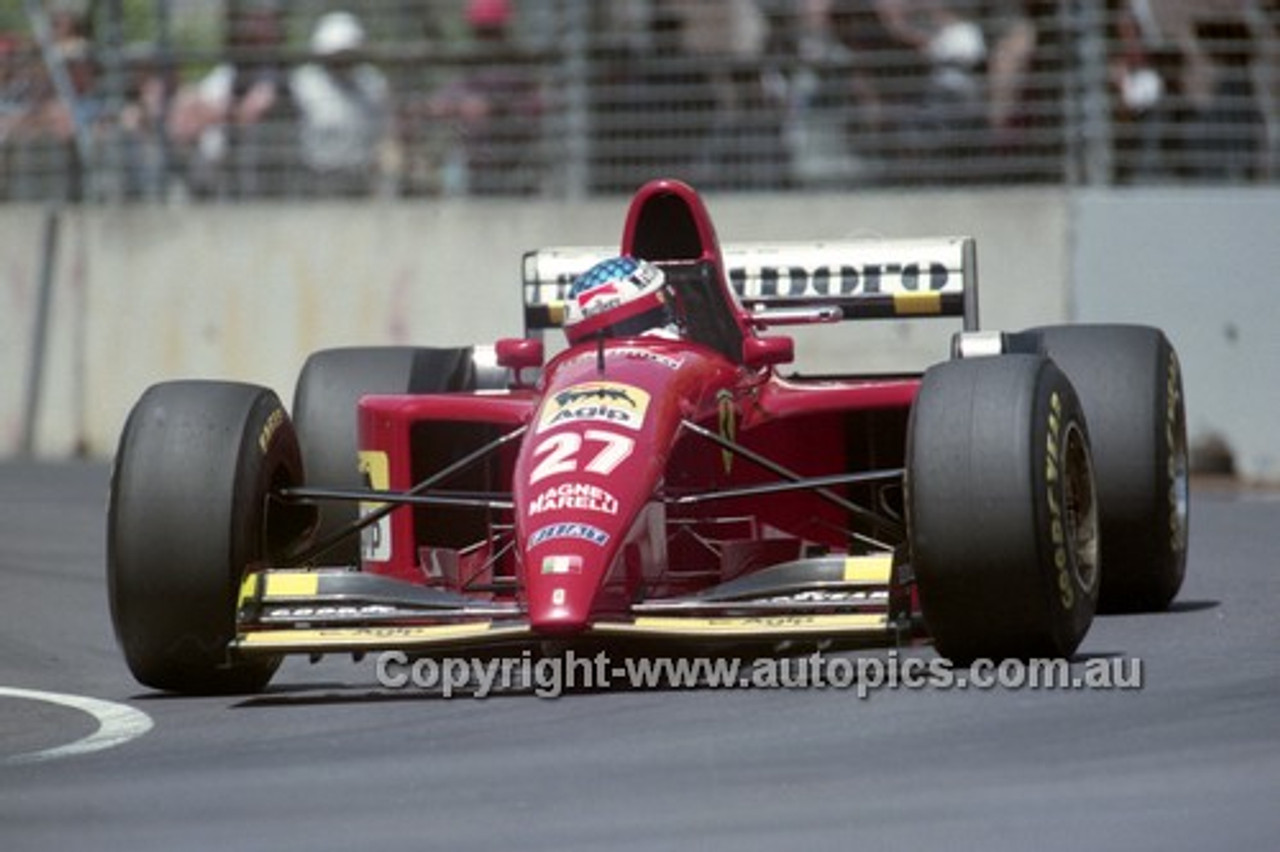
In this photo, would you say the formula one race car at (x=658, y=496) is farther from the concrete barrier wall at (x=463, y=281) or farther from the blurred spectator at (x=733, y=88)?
the blurred spectator at (x=733, y=88)

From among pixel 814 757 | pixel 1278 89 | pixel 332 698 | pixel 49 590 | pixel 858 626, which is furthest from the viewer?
pixel 1278 89

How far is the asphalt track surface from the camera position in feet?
19.8

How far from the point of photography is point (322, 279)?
670 inches

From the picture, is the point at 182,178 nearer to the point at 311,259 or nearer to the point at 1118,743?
the point at 311,259

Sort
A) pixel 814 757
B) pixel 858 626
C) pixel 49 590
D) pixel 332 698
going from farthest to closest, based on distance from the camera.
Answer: pixel 49 590 → pixel 332 698 → pixel 858 626 → pixel 814 757

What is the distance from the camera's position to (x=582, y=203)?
54.4 ft

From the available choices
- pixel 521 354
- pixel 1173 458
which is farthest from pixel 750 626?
pixel 1173 458

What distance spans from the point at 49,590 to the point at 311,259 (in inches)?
223

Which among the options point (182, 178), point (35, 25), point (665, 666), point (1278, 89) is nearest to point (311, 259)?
point (182, 178)

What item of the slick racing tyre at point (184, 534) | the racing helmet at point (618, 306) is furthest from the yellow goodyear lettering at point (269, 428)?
the racing helmet at point (618, 306)

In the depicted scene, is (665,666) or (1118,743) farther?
(665,666)

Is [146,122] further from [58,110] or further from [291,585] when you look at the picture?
[291,585]

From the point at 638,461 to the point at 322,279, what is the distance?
8.84 metres

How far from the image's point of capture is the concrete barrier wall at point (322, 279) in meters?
15.7
